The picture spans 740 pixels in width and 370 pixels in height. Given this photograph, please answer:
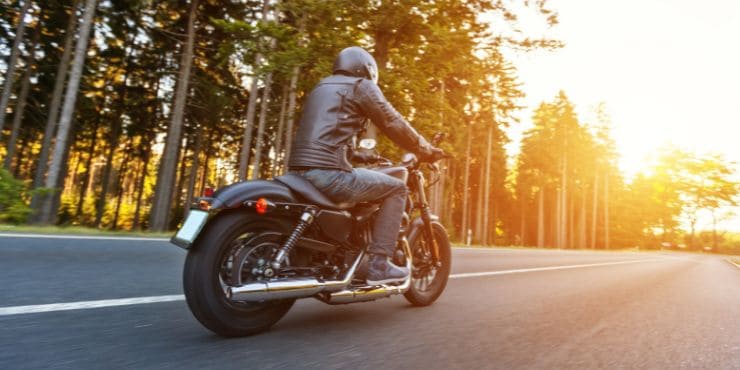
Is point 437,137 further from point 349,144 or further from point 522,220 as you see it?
point 522,220

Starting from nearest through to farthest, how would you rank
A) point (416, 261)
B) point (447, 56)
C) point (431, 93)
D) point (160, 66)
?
point (416, 261) → point (447, 56) → point (431, 93) → point (160, 66)

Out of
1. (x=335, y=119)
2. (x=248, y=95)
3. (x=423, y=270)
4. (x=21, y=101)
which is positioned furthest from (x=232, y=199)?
(x=248, y=95)

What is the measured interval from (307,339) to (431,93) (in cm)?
1334

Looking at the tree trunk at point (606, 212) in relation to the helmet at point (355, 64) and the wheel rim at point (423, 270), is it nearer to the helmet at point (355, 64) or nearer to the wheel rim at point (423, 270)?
the wheel rim at point (423, 270)

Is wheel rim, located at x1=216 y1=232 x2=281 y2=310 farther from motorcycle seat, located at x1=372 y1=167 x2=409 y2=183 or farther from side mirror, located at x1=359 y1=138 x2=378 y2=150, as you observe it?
motorcycle seat, located at x1=372 y1=167 x2=409 y2=183

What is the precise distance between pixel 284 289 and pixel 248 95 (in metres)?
27.8

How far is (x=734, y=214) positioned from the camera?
5747 centimetres

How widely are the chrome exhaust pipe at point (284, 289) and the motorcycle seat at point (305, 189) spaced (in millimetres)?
509

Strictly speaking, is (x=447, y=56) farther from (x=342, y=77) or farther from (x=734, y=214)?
(x=734, y=214)

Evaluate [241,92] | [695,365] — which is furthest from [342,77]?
[241,92]

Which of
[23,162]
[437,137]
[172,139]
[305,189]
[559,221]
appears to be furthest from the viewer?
[559,221]

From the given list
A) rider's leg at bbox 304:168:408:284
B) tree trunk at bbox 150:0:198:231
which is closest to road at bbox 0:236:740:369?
rider's leg at bbox 304:168:408:284

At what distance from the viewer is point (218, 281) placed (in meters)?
2.67

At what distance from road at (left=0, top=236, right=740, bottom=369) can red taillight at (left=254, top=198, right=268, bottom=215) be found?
75 centimetres
